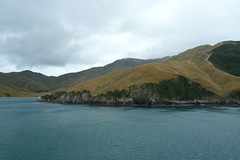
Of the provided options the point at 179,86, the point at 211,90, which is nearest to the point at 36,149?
the point at 179,86

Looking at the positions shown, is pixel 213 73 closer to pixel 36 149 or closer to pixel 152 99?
pixel 152 99

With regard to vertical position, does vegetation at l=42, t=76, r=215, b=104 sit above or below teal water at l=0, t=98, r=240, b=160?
above

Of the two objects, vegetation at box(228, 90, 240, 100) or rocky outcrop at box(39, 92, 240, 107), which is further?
rocky outcrop at box(39, 92, 240, 107)

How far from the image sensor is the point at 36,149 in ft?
107

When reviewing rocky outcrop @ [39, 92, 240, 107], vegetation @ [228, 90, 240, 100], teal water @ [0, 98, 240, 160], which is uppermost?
vegetation @ [228, 90, 240, 100]

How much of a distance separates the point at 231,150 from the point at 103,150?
2615cm

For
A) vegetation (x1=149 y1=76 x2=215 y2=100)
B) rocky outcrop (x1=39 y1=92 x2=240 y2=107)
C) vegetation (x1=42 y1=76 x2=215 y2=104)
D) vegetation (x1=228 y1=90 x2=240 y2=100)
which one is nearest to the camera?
vegetation (x1=228 y1=90 x2=240 y2=100)

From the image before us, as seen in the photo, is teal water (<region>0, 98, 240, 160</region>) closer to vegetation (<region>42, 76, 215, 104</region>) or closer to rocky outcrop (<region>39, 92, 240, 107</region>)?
rocky outcrop (<region>39, 92, 240, 107</region>)

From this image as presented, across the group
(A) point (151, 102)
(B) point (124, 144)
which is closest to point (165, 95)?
(A) point (151, 102)

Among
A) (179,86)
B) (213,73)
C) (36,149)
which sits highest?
(213,73)

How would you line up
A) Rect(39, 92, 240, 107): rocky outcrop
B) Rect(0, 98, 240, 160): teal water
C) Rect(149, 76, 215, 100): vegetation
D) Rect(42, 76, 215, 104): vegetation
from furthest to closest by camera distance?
Rect(42, 76, 215, 104): vegetation → Rect(149, 76, 215, 100): vegetation → Rect(39, 92, 240, 107): rocky outcrop → Rect(0, 98, 240, 160): teal water

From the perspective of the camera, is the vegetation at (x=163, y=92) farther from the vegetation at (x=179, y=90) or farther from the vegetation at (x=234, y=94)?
the vegetation at (x=234, y=94)

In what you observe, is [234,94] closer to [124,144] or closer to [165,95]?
[165,95]

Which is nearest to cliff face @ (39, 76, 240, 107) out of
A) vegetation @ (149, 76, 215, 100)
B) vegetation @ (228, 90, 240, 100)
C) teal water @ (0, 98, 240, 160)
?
vegetation @ (149, 76, 215, 100)
